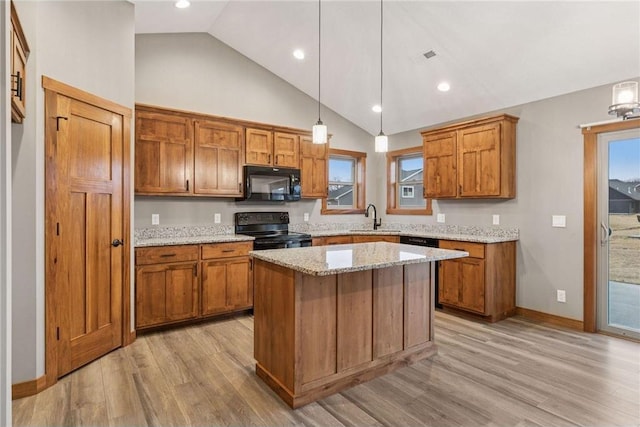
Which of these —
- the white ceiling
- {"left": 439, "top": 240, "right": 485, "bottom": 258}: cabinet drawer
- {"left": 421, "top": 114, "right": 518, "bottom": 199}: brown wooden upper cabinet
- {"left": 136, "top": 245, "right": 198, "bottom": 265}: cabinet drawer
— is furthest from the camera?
{"left": 421, "top": 114, "right": 518, "bottom": 199}: brown wooden upper cabinet

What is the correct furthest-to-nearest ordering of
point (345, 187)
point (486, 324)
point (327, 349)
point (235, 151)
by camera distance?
point (345, 187) → point (235, 151) → point (486, 324) → point (327, 349)

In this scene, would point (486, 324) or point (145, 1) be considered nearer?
point (145, 1)

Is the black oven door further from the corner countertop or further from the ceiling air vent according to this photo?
the ceiling air vent

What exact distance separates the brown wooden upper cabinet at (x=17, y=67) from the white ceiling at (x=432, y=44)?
1.51 meters

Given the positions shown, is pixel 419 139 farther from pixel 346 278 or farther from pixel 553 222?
pixel 346 278

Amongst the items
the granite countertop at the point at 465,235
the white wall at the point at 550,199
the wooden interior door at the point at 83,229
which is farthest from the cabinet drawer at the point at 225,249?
the white wall at the point at 550,199

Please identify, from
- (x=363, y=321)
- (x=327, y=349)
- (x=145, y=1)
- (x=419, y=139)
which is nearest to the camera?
(x=327, y=349)

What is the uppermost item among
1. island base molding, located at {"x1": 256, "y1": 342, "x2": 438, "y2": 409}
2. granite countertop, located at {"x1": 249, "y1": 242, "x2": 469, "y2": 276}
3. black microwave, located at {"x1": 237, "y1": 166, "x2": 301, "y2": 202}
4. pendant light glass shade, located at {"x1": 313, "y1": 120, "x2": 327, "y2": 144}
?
pendant light glass shade, located at {"x1": 313, "y1": 120, "x2": 327, "y2": 144}

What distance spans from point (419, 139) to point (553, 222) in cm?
220

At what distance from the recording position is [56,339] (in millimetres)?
2629

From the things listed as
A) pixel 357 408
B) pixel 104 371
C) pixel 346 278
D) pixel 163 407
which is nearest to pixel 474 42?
pixel 346 278

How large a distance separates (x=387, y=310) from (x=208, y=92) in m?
3.50

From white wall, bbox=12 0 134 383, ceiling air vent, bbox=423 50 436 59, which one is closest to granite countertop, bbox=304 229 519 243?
ceiling air vent, bbox=423 50 436 59

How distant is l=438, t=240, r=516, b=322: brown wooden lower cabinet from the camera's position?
3.98 meters
